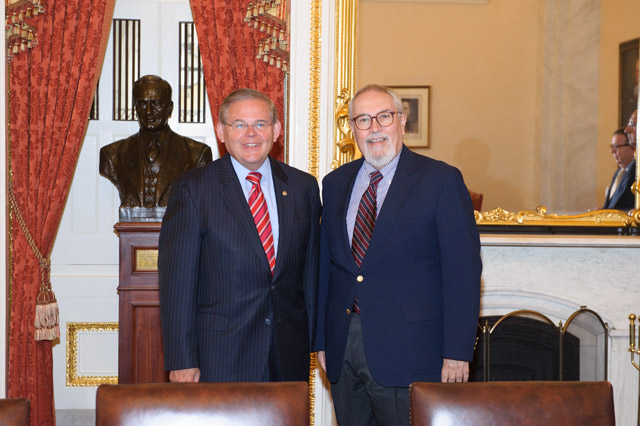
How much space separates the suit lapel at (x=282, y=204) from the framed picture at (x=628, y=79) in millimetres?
1971

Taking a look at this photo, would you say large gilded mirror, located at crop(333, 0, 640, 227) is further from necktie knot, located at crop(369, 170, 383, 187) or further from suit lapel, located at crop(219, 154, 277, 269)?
suit lapel, located at crop(219, 154, 277, 269)

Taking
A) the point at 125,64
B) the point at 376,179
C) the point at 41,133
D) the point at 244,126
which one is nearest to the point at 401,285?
the point at 376,179

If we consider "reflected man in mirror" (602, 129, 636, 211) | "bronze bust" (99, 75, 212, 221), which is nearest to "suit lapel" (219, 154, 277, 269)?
"bronze bust" (99, 75, 212, 221)

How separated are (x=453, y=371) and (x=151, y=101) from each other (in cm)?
205

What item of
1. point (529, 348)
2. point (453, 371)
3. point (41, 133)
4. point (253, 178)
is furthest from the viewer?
point (529, 348)

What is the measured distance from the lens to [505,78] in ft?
11.0

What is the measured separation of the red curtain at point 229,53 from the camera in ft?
11.3

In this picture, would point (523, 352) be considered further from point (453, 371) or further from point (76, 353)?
point (76, 353)

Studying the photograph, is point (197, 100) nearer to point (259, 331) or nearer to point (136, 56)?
point (136, 56)

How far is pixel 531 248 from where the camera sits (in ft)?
11.2

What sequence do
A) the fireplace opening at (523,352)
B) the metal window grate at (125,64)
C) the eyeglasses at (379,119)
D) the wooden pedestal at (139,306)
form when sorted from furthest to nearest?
the metal window grate at (125,64), the fireplace opening at (523,352), the wooden pedestal at (139,306), the eyeglasses at (379,119)

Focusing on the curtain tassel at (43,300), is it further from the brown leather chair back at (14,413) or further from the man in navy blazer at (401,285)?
the brown leather chair back at (14,413)

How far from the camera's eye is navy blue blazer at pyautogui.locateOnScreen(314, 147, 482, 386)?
6.86 feet

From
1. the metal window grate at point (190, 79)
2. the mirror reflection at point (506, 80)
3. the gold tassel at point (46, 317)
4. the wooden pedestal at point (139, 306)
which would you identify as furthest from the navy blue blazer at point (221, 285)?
the metal window grate at point (190, 79)
